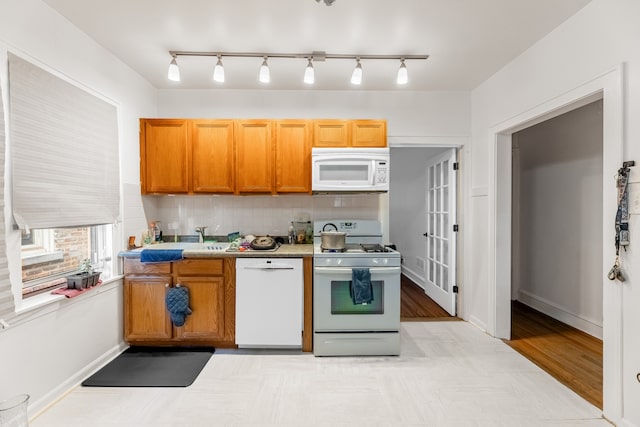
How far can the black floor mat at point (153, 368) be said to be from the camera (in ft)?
7.29

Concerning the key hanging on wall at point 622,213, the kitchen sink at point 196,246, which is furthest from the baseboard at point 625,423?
A: the kitchen sink at point 196,246

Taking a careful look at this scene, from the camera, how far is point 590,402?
1992 millimetres

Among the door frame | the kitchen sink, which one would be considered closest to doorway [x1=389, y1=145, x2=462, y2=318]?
the door frame

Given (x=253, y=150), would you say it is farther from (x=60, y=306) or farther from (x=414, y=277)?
(x=414, y=277)

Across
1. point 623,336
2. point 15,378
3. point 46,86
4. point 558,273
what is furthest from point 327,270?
point 558,273

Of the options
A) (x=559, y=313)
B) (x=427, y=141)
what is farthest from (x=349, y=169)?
(x=559, y=313)

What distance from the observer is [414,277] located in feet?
16.9

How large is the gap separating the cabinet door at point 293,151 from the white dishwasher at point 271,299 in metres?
0.88

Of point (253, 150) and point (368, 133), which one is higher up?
point (368, 133)

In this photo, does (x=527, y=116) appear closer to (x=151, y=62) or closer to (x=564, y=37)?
(x=564, y=37)

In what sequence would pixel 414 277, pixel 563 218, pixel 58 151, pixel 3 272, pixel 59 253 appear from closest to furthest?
pixel 3 272 < pixel 58 151 < pixel 59 253 < pixel 563 218 < pixel 414 277

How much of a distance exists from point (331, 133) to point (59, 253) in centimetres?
247

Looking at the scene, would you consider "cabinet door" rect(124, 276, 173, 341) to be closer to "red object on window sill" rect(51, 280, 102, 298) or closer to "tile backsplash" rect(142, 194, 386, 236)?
"red object on window sill" rect(51, 280, 102, 298)

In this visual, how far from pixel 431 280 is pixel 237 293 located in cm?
271
